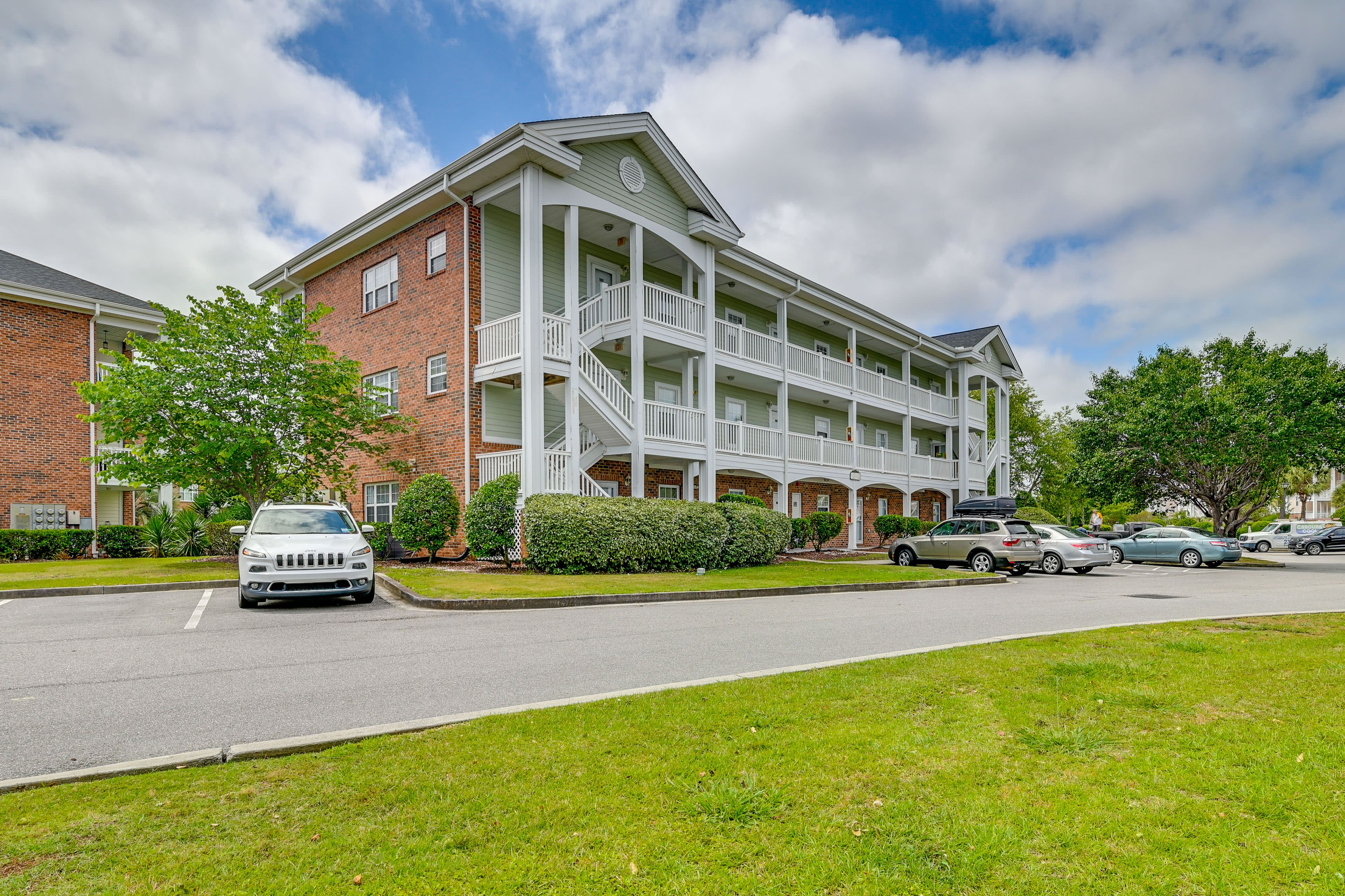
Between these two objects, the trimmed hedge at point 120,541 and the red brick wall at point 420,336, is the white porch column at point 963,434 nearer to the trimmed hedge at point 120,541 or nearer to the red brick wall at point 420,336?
the red brick wall at point 420,336

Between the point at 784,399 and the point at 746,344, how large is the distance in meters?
2.59

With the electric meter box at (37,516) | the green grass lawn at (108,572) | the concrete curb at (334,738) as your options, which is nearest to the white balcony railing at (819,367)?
the green grass lawn at (108,572)

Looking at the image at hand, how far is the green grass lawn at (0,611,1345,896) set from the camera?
2.93 meters

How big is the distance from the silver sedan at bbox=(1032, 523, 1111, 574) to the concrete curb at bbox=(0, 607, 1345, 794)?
16.7 m

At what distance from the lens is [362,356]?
23.3m

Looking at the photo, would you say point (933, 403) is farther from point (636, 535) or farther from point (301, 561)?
point (301, 561)

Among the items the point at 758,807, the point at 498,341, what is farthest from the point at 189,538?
the point at 758,807

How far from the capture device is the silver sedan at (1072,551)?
21641 mm

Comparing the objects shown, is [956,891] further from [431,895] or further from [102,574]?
[102,574]

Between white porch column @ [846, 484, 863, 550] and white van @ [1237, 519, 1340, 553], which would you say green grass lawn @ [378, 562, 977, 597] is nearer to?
white porch column @ [846, 484, 863, 550]

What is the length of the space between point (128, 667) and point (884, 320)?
2900 centimetres

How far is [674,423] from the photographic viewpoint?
69.8 feet

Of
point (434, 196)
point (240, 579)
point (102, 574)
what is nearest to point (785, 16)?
point (434, 196)

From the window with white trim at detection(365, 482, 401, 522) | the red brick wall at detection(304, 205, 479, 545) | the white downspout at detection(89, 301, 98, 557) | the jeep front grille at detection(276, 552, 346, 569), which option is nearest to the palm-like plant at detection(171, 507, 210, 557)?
the white downspout at detection(89, 301, 98, 557)
